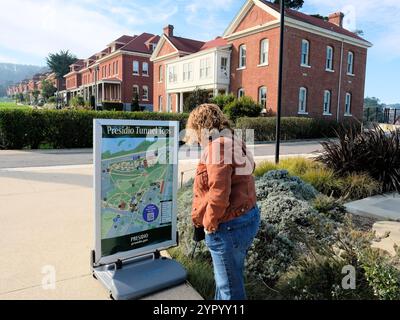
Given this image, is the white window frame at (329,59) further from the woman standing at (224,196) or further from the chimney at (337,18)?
the woman standing at (224,196)

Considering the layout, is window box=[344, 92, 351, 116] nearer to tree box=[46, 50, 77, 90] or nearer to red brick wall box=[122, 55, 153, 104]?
red brick wall box=[122, 55, 153, 104]

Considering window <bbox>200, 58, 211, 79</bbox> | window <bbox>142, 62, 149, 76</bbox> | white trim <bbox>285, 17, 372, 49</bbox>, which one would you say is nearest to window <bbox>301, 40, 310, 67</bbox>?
white trim <bbox>285, 17, 372, 49</bbox>

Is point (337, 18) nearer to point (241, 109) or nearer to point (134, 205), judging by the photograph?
point (241, 109)

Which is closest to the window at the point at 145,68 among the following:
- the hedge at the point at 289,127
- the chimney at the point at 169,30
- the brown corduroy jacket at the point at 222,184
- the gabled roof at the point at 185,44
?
the chimney at the point at 169,30

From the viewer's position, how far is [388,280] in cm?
290

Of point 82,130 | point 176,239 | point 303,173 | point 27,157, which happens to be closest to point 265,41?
point 82,130

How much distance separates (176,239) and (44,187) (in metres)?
4.63

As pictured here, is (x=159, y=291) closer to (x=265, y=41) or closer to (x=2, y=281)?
(x=2, y=281)

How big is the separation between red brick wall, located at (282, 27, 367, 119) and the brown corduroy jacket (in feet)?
84.6

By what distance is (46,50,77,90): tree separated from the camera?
3639 inches

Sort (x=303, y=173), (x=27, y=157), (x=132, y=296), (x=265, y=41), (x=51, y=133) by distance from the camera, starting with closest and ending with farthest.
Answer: (x=132, y=296), (x=303, y=173), (x=27, y=157), (x=51, y=133), (x=265, y=41)

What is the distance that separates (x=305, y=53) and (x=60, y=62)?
80.0 m

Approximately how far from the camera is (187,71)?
34.6 meters

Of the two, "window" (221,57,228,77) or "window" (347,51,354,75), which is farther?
"window" (347,51,354,75)
